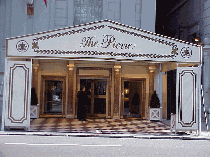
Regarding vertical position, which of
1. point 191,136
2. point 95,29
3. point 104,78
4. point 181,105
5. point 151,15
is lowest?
point 191,136

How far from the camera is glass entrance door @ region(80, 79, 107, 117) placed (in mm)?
19688

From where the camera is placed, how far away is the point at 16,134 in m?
12.4

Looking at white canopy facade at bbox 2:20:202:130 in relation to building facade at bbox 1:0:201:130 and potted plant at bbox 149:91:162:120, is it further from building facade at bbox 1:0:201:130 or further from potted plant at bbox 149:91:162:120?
potted plant at bbox 149:91:162:120

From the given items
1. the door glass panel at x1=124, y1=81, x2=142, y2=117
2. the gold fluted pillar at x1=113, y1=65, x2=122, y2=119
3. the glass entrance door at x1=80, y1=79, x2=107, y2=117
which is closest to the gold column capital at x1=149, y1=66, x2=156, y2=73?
the door glass panel at x1=124, y1=81, x2=142, y2=117

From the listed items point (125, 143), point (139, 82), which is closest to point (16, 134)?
point (125, 143)

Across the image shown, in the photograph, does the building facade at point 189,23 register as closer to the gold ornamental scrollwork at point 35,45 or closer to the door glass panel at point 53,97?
the door glass panel at point 53,97

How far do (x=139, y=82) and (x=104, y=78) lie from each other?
196 cm

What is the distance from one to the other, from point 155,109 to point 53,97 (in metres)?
5.54

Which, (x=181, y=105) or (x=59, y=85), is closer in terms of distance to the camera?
(x=181, y=105)

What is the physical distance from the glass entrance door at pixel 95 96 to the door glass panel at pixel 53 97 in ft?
4.34

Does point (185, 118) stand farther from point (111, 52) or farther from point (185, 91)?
point (111, 52)

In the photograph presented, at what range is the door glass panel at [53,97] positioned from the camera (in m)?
19.7

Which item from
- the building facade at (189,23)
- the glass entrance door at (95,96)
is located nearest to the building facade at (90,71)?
the glass entrance door at (95,96)

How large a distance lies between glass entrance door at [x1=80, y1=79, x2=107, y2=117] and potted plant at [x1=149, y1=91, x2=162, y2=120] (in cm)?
256
